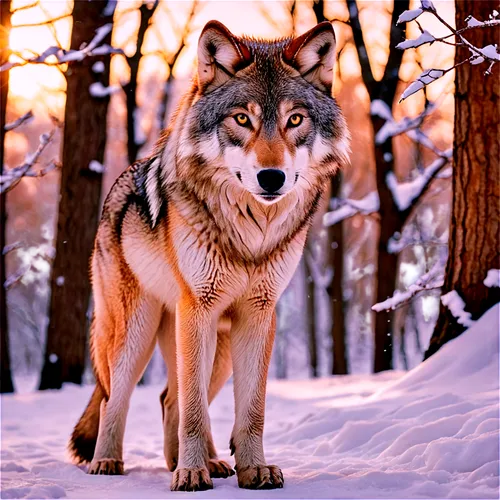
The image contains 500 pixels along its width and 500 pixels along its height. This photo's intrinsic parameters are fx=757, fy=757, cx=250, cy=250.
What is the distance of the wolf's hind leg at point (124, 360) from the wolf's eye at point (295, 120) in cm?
159

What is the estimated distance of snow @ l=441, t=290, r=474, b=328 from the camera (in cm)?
607

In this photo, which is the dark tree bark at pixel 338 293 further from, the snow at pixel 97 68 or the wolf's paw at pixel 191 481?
the wolf's paw at pixel 191 481

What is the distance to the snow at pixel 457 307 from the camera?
19.9 ft

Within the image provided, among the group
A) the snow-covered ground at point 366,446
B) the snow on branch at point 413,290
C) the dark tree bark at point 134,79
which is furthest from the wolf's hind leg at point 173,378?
the dark tree bark at point 134,79

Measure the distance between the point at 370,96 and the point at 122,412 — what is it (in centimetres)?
724

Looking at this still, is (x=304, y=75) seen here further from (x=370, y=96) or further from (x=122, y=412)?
(x=370, y=96)

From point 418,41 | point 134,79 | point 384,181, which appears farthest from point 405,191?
point 418,41

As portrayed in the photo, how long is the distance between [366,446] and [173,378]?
4.52ft

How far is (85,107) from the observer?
10.3 m

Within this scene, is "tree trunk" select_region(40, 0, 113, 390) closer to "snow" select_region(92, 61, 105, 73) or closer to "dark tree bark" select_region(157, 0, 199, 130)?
"snow" select_region(92, 61, 105, 73)

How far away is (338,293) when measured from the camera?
1480 centimetres

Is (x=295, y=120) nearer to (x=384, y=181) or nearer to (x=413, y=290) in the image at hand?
(x=413, y=290)

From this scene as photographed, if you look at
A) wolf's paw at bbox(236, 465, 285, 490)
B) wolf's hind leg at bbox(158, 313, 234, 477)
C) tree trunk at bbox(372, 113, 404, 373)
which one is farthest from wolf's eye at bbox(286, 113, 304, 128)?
tree trunk at bbox(372, 113, 404, 373)

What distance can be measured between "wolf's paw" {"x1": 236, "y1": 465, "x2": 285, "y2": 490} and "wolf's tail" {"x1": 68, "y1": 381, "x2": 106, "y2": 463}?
1464 millimetres
